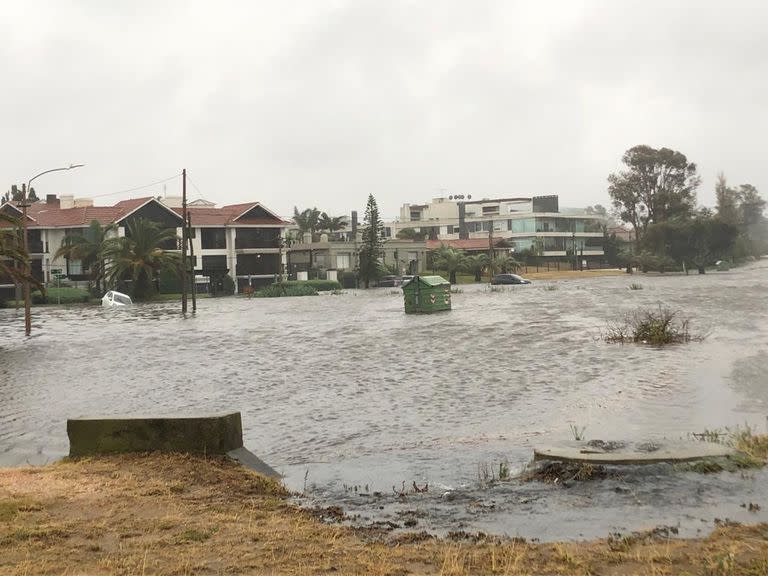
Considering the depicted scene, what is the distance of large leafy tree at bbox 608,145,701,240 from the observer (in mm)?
106062

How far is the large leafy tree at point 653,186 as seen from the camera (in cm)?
10606

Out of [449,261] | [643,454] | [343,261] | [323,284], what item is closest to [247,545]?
[643,454]

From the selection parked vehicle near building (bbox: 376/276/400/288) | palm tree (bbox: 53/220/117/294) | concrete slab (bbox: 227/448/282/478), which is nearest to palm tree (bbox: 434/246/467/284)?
parked vehicle near building (bbox: 376/276/400/288)

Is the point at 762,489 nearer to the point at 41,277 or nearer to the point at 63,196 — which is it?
the point at 41,277

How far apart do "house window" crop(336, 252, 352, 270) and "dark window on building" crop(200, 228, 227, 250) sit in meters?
15.6

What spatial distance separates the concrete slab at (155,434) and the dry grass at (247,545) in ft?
4.01

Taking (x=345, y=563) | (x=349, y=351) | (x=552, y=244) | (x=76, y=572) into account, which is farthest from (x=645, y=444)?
(x=552, y=244)

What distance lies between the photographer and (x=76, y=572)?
485 cm

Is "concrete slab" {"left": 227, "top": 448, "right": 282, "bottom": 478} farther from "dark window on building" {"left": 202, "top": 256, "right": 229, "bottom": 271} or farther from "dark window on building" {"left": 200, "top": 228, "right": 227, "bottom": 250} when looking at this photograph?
"dark window on building" {"left": 200, "top": 228, "right": 227, "bottom": 250}

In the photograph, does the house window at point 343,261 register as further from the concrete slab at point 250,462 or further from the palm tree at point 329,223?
the concrete slab at point 250,462

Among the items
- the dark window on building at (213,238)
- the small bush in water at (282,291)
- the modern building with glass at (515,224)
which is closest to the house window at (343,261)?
the dark window on building at (213,238)

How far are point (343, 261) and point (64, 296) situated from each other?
33642mm

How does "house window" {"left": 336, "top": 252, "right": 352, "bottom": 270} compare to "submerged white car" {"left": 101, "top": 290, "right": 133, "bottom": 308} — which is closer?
"submerged white car" {"left": 101, "top": 290, "right": 133, "bottom": 308}

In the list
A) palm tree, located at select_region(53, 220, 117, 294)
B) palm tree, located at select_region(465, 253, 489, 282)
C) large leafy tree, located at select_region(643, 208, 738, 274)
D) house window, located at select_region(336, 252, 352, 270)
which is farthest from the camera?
large leafy tree, located at select_region(643, 208, 738, 274)
